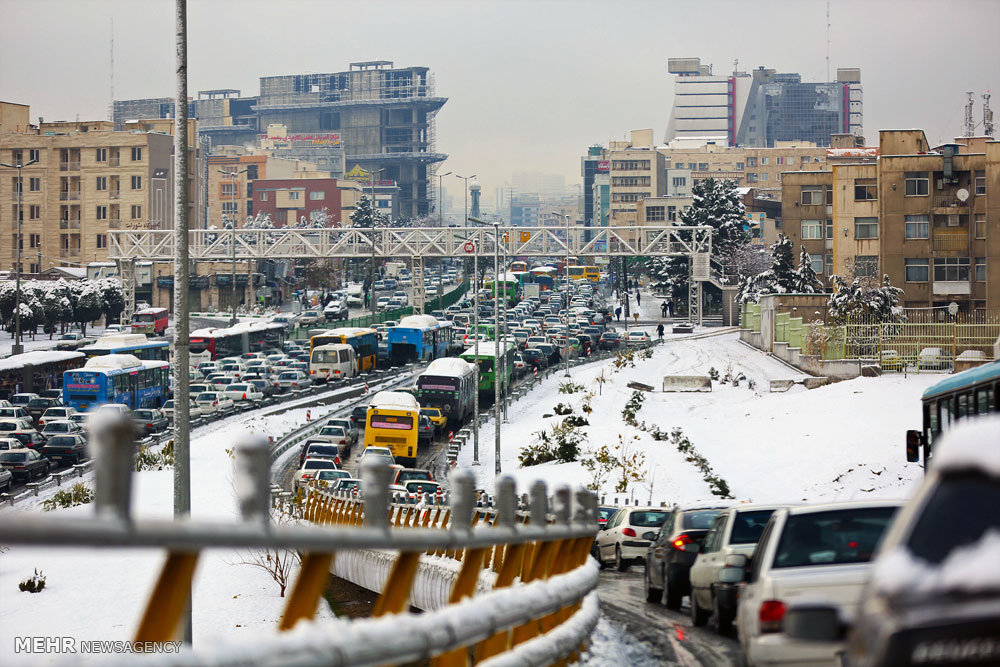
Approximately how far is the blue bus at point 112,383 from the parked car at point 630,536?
37030 mm

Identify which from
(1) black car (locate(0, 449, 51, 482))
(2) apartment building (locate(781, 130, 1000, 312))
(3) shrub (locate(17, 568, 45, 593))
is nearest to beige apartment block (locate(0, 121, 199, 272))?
(2) apartment building (locate(781, 130, 1000, 312))

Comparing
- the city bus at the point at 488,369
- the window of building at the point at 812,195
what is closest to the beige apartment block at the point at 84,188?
the window of building at the point at 812,195

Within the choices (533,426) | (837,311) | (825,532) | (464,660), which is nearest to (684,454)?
(533,426)

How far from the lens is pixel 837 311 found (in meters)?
65.4

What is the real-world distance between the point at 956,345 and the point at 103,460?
5453 cm

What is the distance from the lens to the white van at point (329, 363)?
241 ft

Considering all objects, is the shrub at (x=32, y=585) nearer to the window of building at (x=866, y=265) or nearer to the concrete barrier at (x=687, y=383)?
the concrete barrier at (x=687, y=383)

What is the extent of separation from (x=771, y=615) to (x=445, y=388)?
4925 centimetres

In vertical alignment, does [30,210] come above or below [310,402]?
above

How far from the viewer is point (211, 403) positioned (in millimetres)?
61219

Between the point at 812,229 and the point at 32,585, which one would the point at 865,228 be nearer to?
the point at 812,229

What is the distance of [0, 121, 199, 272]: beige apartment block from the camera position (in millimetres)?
126812

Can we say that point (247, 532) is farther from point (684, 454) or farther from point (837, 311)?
point (837, 311)

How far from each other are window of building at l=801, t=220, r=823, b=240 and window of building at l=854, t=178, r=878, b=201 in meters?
20.8
